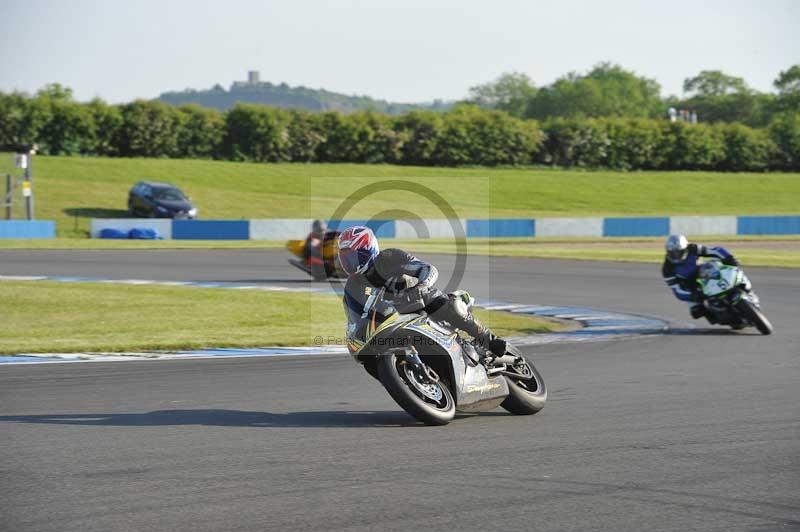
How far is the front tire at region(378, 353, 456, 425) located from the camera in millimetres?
7266

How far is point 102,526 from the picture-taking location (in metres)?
4.95

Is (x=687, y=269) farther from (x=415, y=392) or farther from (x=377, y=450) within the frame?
(x=377, y=450)

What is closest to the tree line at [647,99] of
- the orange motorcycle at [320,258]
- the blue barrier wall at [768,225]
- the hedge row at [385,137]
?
the hedge row at [385,137]

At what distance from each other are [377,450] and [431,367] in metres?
1.17

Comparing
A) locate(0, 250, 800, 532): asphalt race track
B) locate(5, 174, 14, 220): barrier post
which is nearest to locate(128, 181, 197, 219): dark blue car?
A: locate(5, 174, 14, 220): barrier post

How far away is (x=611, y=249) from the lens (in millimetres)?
37156

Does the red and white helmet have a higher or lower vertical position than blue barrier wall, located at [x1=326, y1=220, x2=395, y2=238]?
higher

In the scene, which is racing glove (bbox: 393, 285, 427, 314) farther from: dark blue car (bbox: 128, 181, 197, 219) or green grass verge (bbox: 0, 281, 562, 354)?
dark blue car (bbox: 128, 181, 197, 219)

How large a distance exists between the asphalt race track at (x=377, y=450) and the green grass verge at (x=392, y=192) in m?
39.1

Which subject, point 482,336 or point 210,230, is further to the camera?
point 210,230

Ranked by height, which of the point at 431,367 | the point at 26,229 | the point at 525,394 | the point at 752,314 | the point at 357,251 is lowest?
the point at 26,229

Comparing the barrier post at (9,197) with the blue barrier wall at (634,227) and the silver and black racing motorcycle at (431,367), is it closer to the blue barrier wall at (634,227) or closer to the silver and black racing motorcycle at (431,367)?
the blue barrier wall at (634,227)

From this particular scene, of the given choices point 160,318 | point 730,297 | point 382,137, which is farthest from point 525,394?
point 382,137

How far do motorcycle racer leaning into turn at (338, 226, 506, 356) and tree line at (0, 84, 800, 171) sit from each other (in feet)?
184
